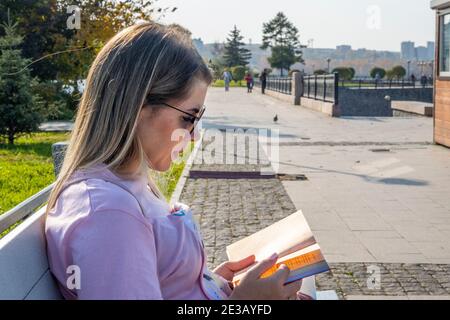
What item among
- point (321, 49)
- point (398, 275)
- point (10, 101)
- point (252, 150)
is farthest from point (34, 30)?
point (321, 49)

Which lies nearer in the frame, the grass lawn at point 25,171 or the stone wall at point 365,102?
the grass lawn at point 25,171

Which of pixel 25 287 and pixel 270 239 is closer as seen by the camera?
pixel 25 287

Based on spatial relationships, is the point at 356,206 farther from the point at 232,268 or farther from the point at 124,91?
the point at 124,91

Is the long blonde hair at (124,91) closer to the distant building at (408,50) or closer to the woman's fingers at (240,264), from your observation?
the woman's fingers at (240,264)

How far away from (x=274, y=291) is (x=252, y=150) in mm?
11531

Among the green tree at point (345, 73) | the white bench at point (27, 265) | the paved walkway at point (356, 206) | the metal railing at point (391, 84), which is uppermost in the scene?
the green tree at point (345, 73)

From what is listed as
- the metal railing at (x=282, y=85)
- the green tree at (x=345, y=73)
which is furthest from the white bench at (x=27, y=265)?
the green tree at (x=345, y=73)

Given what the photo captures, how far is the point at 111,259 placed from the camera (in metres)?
1.75

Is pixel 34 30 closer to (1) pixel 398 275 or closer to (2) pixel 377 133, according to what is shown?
(2) pixel 377 133

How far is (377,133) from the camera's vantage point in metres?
17.4

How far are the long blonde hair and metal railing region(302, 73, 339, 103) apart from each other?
22.6 meters

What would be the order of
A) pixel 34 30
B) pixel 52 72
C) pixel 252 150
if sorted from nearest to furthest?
pixel 252 150
pixel 34 30
pixel 52 72

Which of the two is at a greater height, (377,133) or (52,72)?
(52,72)

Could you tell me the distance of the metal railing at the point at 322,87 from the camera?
24.8 metres
